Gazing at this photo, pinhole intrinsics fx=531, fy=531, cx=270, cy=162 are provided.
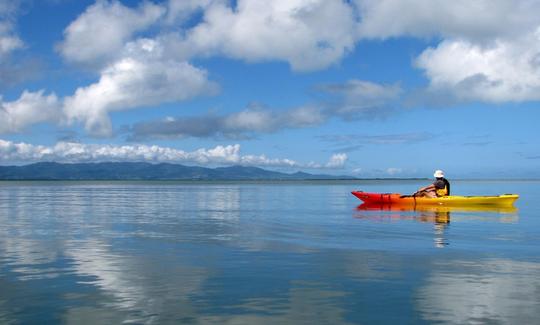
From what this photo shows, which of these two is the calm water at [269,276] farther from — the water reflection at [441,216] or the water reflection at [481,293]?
the water reflection at [441,216]

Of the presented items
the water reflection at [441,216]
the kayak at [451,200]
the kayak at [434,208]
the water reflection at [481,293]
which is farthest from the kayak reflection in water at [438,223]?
the kayak at [451,200]

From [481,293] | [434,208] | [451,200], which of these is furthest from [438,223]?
[481,293]

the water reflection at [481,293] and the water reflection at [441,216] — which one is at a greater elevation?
the water reflection at [441,216]

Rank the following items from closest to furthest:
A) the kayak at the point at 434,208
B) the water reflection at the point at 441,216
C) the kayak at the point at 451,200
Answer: the water reflection at the point at 441,216, the kayak at the point at 434,208, the kayak at the point at 451,200

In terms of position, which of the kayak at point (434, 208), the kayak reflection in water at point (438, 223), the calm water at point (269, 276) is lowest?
the calm water at point (269, 276)

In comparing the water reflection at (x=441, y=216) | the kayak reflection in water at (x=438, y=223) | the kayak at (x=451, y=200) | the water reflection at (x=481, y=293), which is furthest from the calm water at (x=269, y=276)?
the kayak at (x=451, y=200)

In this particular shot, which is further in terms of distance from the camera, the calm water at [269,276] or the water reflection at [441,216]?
the water reflection at [441,216]

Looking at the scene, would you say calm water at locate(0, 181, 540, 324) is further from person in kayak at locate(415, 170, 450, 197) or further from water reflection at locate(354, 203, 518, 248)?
person in kayak at locate(415, 170, 450, 197)

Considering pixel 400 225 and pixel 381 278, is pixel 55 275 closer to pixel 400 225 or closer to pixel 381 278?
pixel 381 278

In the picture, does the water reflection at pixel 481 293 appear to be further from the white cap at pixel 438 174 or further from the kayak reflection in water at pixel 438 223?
the white cap at pixel 438 174

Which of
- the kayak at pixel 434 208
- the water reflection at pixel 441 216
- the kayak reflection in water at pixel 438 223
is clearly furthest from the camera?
the kayak at pixel 434 208

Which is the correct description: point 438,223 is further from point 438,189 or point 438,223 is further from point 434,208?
point 438,189

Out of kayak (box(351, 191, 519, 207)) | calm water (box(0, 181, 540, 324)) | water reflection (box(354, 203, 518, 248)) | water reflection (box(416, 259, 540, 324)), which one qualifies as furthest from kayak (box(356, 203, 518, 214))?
water reflection (box(416, 259, 540, 324))

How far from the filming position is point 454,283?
1575 cm
